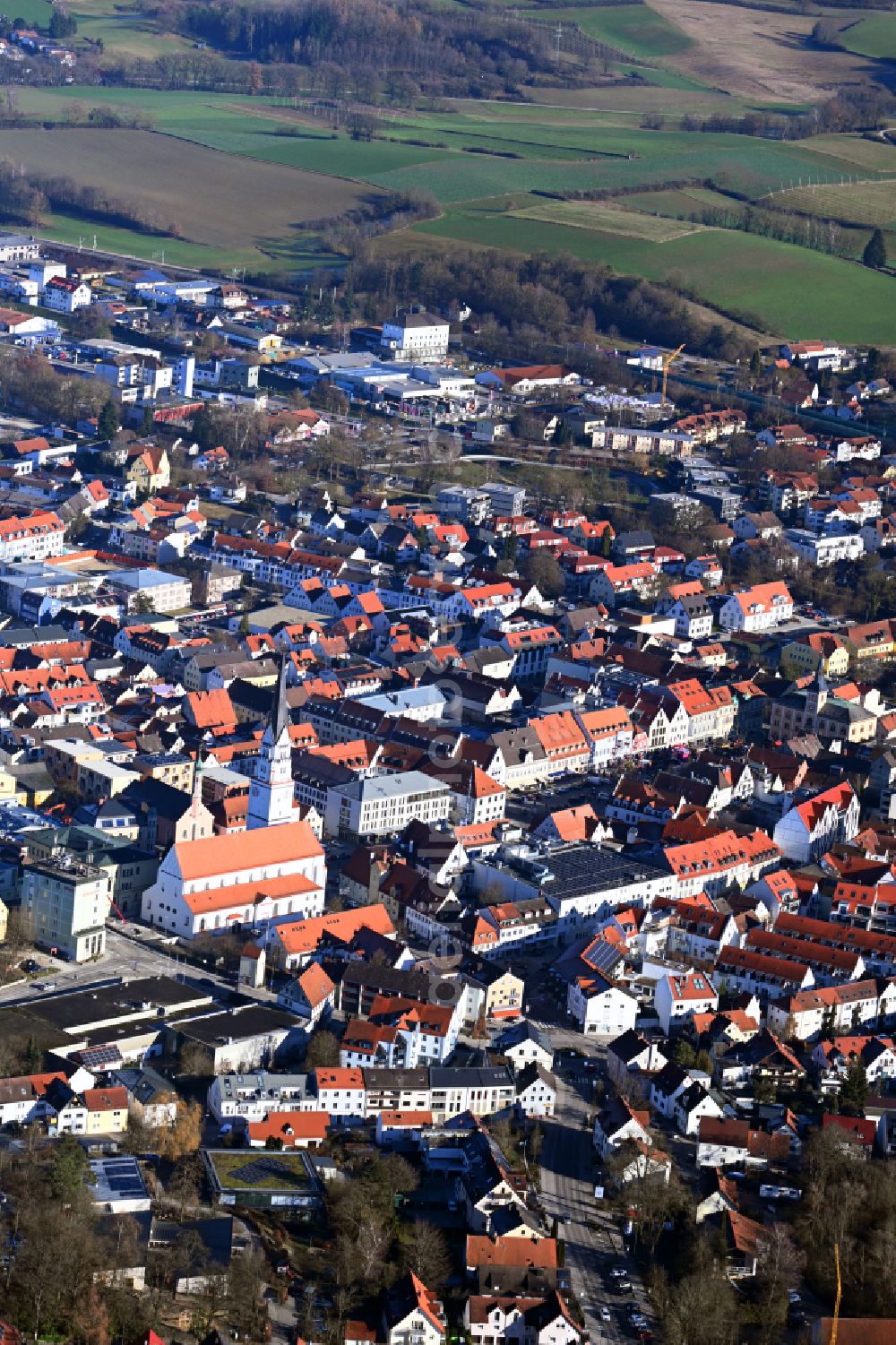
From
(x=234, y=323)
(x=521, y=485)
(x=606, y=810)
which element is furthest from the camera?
(x=234, y=323)

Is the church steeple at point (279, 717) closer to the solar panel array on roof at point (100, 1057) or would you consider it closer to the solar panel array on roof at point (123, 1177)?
the solar panel array on roof at point (100, 1057)

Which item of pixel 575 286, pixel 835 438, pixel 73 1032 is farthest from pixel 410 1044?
pixel 575 286

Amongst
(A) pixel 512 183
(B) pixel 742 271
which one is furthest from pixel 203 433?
(A) pixel 512 183

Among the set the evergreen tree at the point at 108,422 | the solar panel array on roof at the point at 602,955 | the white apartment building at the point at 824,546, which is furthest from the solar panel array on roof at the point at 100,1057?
the evergreen tree at the point at 108,422

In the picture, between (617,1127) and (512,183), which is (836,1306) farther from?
(512,183)

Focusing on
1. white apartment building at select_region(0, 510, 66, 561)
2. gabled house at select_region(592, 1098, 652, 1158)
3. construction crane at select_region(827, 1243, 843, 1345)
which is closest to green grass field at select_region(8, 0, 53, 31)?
white apartment building at select_region(0, 510, 66, 561)

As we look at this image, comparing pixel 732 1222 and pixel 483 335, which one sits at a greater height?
pixel 483 335

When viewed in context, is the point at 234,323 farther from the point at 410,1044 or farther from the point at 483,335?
the point at 410,1044
